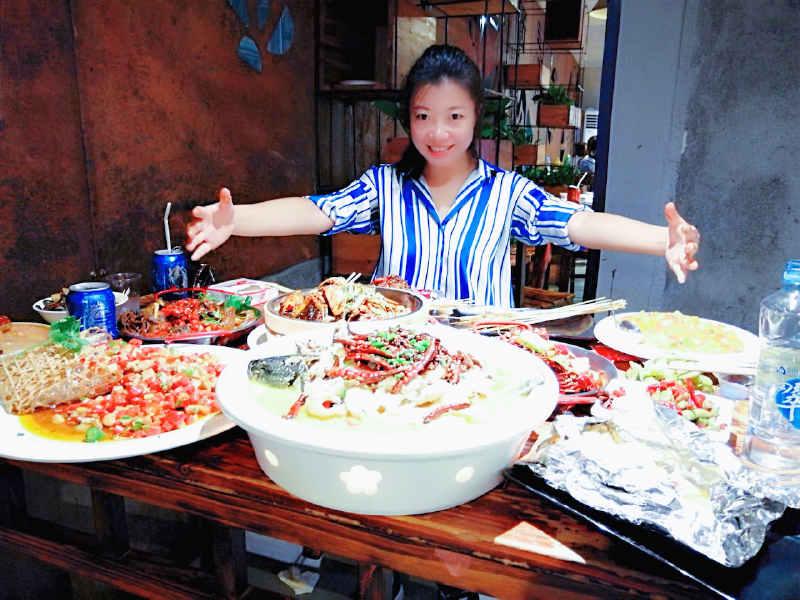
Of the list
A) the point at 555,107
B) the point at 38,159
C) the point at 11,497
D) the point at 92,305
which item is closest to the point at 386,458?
the point at 11,497

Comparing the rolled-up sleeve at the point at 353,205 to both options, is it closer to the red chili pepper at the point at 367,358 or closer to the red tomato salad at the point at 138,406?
the red tomato salad at the point at 138,406

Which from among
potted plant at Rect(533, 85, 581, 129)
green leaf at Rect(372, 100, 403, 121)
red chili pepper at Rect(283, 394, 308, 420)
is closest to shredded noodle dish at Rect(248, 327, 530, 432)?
red chili pepper at Rect(283, 394, 308, 420)

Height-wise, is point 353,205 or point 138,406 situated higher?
point 353,205

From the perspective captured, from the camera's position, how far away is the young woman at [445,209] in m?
2.29

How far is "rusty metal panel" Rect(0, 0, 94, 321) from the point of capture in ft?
7.45

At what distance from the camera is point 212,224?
1.93 meters

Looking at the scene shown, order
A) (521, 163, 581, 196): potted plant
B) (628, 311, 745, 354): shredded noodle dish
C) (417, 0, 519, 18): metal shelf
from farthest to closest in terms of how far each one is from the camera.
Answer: (521, 163, 581, 196): potted plant < (417, 0, 519, 18): metal shelf < (628, 311, 745, 354): shredded noodle dish

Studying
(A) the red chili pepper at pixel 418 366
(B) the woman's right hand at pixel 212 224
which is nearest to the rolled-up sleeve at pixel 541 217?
(B) the woman's right hand at pixel 212 224

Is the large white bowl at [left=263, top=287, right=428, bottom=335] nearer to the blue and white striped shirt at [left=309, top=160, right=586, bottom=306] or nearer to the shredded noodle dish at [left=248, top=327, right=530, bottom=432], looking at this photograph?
the shredded noodle dish at [left=248, top=327, right=530, bottom=432]

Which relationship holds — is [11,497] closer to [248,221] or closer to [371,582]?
[371,582]

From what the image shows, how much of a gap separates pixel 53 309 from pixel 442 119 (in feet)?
5.33

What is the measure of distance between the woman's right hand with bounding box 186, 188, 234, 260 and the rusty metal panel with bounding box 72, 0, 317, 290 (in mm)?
1199

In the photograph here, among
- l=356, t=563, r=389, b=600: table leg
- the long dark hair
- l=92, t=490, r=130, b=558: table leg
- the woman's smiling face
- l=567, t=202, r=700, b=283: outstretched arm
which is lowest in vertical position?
l=92, t=490, r=130, b=558: table leg

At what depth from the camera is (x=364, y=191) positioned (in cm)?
272
